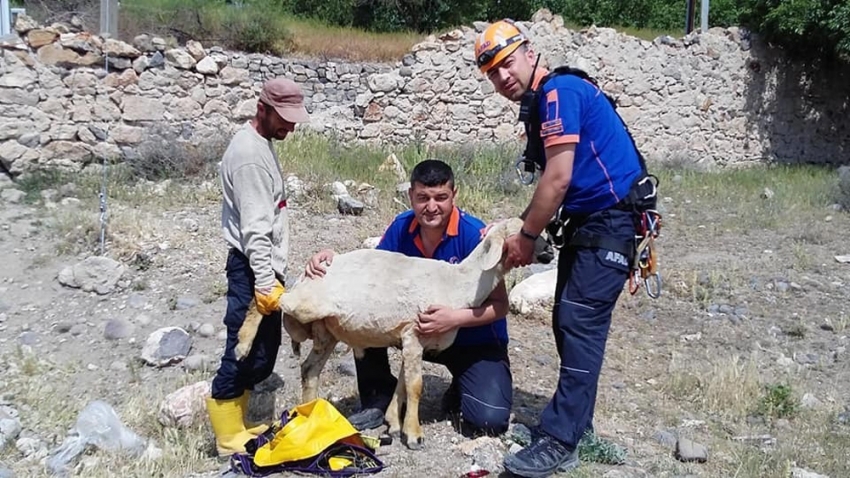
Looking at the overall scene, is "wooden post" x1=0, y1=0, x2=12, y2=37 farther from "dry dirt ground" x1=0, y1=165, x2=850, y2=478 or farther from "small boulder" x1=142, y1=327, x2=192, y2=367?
"small boulder" x1=142, y1=327, x2=192, y2=367

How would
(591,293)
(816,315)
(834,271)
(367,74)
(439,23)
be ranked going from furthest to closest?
(439,23) < (367,74) < (834,271) < (816,315) < (591,293)

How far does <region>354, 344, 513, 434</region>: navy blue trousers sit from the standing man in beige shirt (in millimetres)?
529

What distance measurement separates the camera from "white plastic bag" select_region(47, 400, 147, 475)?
3.71 meters

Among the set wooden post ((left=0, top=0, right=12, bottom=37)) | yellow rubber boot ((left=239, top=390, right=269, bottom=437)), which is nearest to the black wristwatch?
yellow rubber boot ((left=239, top=390, right=269, bottom=437))

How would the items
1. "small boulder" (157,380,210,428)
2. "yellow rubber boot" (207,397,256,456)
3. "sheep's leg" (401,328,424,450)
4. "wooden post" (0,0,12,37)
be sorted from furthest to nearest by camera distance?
1. "wooden post" (0,0,12,37)
2. "small boulder" (157,380,210,428)
3. "yellow rubber boot" (207,397,256,456)
4. "sheep's leg" (401,328,424,450)

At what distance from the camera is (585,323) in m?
3.33

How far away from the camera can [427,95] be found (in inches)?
476

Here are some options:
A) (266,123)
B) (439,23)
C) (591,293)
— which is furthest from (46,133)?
(439,23)

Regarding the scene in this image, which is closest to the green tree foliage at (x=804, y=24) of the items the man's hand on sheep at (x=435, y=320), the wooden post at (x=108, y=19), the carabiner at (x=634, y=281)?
the wooden post at (x=108, y=19)

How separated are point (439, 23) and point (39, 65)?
526 inches

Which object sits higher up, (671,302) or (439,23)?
(439,23)

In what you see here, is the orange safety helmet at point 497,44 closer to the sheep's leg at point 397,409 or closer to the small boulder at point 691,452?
the sheep's leg at point 397,409

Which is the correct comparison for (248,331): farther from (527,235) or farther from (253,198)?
(527,235)

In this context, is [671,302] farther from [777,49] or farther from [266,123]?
[777,49]
